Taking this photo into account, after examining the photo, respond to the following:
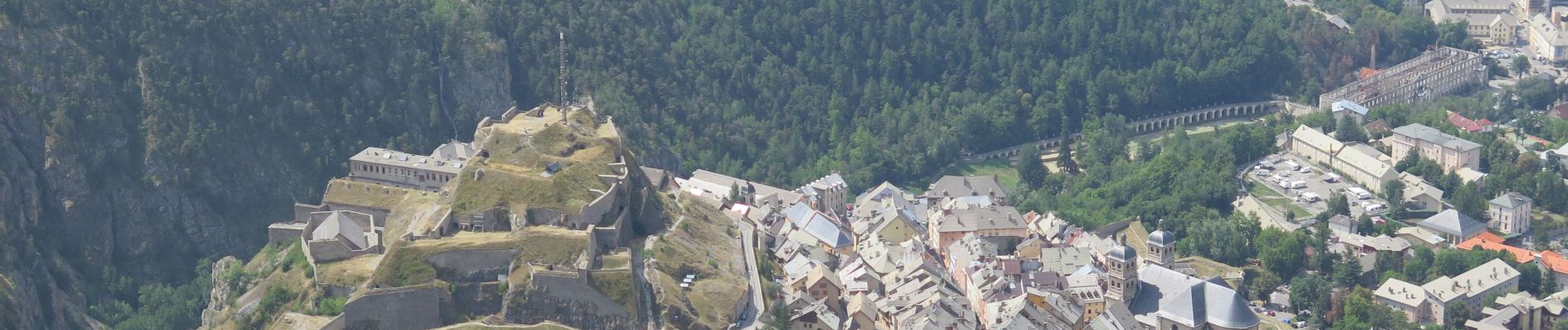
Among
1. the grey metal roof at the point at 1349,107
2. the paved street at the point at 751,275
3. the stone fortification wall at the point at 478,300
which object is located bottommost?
the grey metal roof at the point at 1349,107

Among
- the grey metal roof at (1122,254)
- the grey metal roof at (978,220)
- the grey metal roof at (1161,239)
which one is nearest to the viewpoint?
the grey metal roof at (1122,254)

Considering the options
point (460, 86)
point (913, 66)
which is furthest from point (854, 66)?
point (460, 86)

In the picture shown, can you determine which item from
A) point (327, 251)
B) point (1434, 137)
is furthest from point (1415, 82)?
point (327, 251)

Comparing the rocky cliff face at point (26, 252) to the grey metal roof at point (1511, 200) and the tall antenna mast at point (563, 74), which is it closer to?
the tall antenna mast at point (563, 74)

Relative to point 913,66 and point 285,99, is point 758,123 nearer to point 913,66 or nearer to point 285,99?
point 913,66

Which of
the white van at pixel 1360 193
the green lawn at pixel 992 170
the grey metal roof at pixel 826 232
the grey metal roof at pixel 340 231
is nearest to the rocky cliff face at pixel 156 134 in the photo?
the grey metal roof at pixel 340 231
